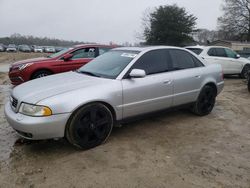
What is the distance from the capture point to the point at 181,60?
4.84 metres

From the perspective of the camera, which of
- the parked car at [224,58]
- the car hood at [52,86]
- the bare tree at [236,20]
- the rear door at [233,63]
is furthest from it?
the bare tree at [236,20]

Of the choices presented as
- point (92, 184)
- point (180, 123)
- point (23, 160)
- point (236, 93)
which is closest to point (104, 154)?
point (92, 184)

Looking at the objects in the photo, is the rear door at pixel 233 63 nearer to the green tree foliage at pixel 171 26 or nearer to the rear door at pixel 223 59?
the rear door at pixel 223 59

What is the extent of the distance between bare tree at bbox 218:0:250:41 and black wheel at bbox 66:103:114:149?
4867 centimetres

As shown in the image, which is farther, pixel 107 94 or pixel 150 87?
pixel 150 87

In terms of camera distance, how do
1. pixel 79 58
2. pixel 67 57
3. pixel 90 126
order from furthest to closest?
pixel 79 58 < pixel 67 57 < pixel 90 126

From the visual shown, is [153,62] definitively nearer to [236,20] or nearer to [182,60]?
[182,60]

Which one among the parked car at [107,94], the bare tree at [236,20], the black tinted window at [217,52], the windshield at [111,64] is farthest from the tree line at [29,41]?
the parked car at [107,94]

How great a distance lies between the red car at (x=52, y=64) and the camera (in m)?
7.22

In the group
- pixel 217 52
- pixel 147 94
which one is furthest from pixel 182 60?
pixel 217 52

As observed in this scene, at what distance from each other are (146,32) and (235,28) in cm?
2026

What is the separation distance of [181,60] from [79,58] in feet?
13.4

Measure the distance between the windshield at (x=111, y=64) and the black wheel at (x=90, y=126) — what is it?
66cm

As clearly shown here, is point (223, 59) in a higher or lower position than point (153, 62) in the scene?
lower
